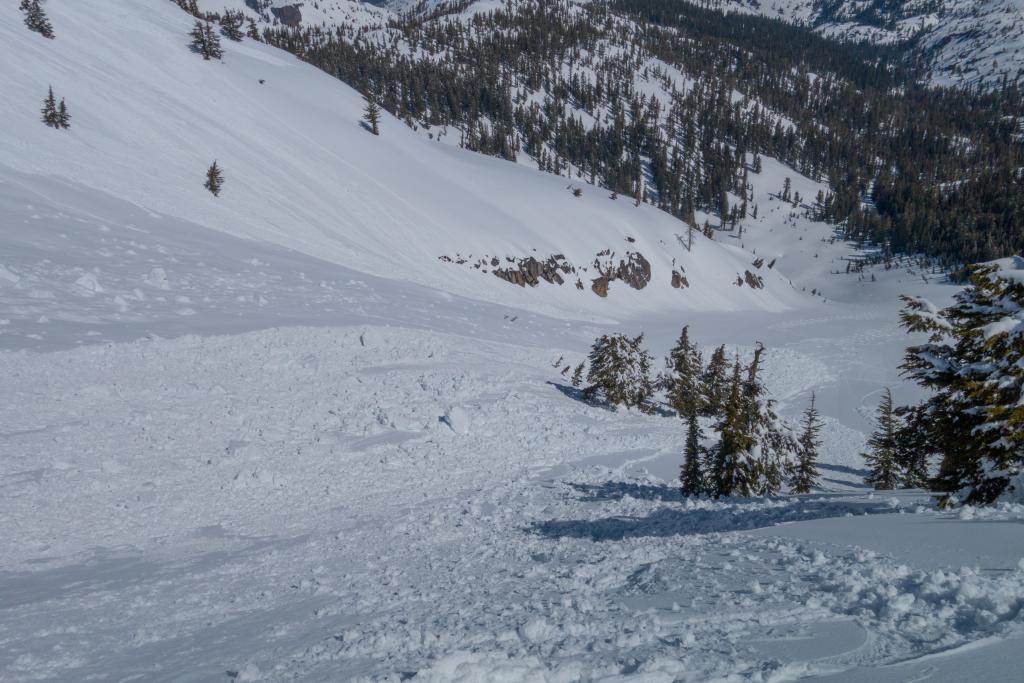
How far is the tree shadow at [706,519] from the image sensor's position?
8173 mm

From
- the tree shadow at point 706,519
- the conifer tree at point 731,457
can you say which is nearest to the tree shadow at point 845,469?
the conifer tree at point 731,457

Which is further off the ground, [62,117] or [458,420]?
[62,117]

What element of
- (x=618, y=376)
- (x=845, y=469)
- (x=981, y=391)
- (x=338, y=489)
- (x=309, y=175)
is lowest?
(x=845, y=469)

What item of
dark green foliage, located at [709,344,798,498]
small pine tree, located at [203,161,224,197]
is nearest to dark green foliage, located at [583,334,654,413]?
dark green foliage, located at [709,344,798,498]

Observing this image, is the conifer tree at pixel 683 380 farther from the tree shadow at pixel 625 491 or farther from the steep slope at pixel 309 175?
the steep slope at pixel 309 175

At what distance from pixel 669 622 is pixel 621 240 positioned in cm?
5493

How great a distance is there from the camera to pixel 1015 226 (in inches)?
4491

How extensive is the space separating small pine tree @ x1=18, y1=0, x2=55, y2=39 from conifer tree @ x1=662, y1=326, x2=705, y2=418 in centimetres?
4594

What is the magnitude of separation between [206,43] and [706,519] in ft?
197

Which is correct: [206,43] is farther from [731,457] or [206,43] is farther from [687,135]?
[687,135]

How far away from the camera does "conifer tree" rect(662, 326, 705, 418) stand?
2455 cm

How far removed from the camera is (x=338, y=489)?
11.7 m

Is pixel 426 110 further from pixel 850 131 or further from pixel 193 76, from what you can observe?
pixel 850 131

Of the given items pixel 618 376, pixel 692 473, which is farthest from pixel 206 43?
pixel 692 473
